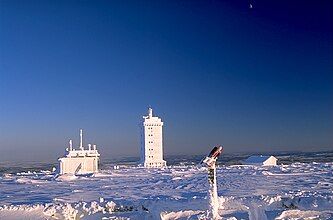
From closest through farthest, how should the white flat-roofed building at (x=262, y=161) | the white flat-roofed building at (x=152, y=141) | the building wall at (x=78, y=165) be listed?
the building wall at (x=78, y=165), the white flat-roofed building at (x=152, y=141), the white flat-roofed building at (x=262, y=161)

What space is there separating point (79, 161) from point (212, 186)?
31299 mm

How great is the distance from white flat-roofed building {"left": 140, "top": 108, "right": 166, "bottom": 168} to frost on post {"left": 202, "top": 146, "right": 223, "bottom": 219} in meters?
36.4

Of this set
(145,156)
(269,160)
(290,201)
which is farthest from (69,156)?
(290,201)

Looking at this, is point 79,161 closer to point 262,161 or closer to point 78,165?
point 78,165

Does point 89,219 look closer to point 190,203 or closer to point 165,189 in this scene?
point 190,203

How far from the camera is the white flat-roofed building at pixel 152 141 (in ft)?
182

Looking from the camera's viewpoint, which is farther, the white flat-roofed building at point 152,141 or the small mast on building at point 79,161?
the white flat-roofed building at point 152,141

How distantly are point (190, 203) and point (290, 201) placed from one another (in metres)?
4.58

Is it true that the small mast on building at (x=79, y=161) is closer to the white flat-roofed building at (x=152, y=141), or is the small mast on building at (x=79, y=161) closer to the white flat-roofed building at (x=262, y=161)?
the white flat-roofed building at (x=152, y=141)

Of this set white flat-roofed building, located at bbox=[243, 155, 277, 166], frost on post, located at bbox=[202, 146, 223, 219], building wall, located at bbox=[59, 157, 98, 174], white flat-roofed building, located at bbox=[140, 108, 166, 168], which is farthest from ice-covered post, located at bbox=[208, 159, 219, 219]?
white flat-roofed building, located at bbox=[243, 155, 277, 166]

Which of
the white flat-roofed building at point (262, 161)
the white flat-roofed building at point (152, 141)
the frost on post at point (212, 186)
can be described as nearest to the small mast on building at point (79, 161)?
the white flat-roofed building at point (152, 141)

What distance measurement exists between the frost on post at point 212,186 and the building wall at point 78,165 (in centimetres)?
2902

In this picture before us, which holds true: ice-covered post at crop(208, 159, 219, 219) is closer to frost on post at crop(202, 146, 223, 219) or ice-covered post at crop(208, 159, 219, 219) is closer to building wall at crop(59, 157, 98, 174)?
frost on post at crop(202, 146, 223, 219)

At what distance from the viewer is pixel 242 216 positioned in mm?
17766
